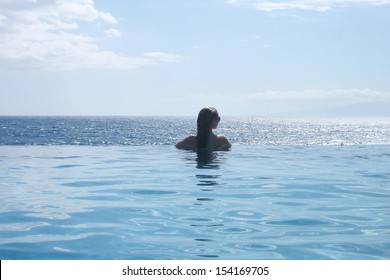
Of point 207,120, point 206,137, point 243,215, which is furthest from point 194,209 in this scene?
point 206,137

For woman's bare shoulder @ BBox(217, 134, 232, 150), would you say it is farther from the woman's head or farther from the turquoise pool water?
the turquoise pool water

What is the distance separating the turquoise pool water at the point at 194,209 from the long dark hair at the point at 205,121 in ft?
2.69

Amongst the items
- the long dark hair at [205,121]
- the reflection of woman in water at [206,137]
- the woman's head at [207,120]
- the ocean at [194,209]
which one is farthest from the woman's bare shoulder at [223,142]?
the ocean at [194,209]

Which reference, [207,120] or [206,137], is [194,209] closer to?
[207,120]

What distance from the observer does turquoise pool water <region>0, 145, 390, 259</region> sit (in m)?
4.64

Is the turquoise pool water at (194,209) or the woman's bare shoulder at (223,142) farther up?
the woman's bare shoulder at (223,142)

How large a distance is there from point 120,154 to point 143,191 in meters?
5.77

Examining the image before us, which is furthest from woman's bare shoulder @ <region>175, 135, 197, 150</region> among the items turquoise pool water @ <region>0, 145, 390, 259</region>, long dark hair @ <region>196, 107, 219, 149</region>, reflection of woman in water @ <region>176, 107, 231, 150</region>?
turquoise pool water @ <region>0, 145, 390, 259</region>

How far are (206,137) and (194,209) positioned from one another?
6.29 metres

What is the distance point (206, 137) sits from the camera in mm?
12445

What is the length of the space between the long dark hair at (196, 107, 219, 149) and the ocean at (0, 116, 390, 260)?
80 cm

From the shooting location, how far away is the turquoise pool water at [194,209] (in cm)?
464

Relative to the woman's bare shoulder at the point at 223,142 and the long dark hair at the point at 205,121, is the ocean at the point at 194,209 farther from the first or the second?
the woman's bare shoulder at the point at 223,142

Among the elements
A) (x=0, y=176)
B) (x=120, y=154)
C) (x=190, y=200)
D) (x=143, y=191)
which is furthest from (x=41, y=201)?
(x=120, y=154)
